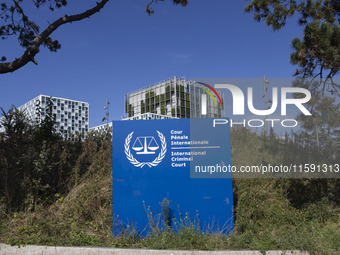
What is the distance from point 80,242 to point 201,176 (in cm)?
257

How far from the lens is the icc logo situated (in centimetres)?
639

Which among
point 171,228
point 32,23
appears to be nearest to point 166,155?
point 171,228

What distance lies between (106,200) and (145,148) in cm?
192

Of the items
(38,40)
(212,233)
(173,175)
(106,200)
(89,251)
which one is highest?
(38,40)

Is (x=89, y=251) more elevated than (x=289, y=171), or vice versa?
(x=289, y=171)

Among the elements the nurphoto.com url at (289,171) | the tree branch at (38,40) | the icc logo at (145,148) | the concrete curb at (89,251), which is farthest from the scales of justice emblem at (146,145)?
the tree branch at (38,40)

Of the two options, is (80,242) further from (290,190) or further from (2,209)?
(290,190)

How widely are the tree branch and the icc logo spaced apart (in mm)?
3773

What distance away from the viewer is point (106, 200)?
746 cm

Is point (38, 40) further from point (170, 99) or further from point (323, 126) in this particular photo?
point (170, 99)

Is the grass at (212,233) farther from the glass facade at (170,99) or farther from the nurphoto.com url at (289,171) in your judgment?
the glass facade at (170,99)

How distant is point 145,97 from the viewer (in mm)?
72562

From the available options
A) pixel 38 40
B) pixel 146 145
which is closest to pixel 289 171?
pixel 146 145

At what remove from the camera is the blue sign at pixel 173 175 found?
6270mm
